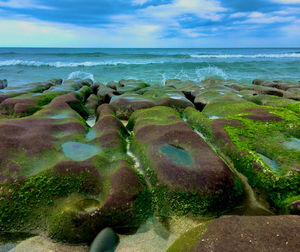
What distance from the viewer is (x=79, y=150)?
4094 millimetres

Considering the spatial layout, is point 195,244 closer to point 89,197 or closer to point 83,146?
point 89,197

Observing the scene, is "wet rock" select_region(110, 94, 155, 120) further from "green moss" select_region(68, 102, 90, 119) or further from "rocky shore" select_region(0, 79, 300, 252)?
"rocky shore" select_region(0, 79, 300, 252)

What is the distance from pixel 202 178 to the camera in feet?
11.0

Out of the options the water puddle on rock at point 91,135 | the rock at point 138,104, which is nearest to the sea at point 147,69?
the rock at point 138,104

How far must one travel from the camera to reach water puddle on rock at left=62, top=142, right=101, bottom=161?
152 inches

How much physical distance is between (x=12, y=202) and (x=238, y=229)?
3035 millimetres

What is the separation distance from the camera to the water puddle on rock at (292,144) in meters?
4.07

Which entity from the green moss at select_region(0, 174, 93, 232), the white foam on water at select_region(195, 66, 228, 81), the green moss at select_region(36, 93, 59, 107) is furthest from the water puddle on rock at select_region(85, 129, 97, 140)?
the white foam on water at select_region(195, 66, 228, 81)

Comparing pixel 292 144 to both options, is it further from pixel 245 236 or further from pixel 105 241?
pixel 105 241

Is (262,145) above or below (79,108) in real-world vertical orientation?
above

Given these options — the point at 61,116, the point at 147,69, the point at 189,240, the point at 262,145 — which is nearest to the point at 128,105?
the point at 61,116

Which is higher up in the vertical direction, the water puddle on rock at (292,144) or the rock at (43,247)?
the water puddle on rock at (292,144)

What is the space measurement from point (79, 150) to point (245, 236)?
120 inches

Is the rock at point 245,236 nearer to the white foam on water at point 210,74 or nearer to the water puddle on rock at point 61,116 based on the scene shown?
the water puddle on rock at point 61,116
